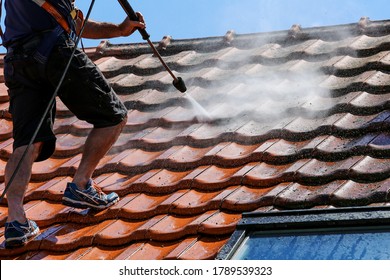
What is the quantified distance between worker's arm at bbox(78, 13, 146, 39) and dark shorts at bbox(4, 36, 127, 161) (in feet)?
1.39

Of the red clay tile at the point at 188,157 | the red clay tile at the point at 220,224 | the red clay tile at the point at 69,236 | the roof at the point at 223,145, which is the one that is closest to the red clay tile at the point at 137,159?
the roof at the point at 223,145

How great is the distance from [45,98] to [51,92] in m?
0.05

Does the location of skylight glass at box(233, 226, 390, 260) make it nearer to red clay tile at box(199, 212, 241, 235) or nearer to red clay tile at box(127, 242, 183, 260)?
red clay tile at box(199, 212, 241, 235)

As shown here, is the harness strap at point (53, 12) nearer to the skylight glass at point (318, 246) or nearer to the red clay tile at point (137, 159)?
the red clay tile at point (137, 159)

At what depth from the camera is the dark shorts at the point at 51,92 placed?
4867mm

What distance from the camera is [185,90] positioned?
19.2 ft

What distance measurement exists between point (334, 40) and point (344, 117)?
4.45 ft

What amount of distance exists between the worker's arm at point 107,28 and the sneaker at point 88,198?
0.96m

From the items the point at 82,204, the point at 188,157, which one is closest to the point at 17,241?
the point at 82,204

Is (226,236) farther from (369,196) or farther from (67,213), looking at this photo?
(67,213)

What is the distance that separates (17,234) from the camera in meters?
4.71

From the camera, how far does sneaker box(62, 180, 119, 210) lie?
4879 mm
